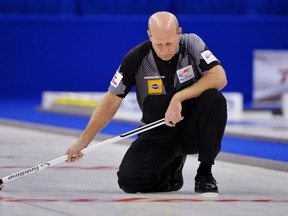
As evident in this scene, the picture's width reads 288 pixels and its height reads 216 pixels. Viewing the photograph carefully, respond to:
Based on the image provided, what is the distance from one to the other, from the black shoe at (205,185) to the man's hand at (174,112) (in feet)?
1.16

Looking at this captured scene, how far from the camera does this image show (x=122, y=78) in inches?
191

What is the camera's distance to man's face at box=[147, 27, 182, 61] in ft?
14.9

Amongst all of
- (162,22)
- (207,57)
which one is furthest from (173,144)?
(162,22)

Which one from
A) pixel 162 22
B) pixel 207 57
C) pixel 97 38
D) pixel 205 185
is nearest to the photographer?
pixel 162 22

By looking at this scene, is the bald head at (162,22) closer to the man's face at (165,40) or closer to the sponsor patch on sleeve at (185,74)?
the man's face at (165,40)

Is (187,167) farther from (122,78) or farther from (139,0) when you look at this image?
(139,0)

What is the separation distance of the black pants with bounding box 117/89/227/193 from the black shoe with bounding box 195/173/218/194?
0.31ft

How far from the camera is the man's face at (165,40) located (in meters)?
4.53

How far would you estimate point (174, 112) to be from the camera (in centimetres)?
458

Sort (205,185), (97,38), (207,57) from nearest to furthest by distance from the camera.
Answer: (205,185), (207,57), (97,38)

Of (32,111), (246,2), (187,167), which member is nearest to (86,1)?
(246,2)

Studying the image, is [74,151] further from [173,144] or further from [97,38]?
[97,38]

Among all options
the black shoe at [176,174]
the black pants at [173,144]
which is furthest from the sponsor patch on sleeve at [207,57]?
the black shoe at [176,174]

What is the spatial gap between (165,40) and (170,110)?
1.22 ft
